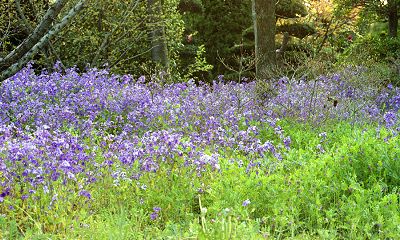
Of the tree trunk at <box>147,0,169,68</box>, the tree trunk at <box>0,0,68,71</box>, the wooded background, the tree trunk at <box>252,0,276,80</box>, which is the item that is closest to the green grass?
the tree trunk at <box>0,0,68,71</box>

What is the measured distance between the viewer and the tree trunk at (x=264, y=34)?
11461mm

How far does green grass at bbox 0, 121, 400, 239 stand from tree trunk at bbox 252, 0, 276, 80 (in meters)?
6.48

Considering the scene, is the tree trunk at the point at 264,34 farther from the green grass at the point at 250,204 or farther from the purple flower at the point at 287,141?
the green grass at the point at 250,204

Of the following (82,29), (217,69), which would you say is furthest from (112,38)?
(217,69)

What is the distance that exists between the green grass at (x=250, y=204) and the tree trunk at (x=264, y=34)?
21.3ft

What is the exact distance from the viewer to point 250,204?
4250 mm

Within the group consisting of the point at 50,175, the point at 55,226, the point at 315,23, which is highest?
the point at 50,175

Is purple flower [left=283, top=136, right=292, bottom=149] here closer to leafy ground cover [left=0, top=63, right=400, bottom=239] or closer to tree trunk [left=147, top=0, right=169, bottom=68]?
leafy ground cover [left=0, top=63, right=400, bottom=239]

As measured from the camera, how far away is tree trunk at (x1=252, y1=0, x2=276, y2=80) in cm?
1146

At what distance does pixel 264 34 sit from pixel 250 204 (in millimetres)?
7813

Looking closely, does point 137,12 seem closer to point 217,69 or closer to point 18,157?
point 217,69

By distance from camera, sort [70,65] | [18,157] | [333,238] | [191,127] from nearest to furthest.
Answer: [333,238] → [18,157] → [191,127] → [70,65]

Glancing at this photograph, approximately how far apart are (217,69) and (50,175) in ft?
52.5

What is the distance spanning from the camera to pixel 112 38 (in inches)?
495
